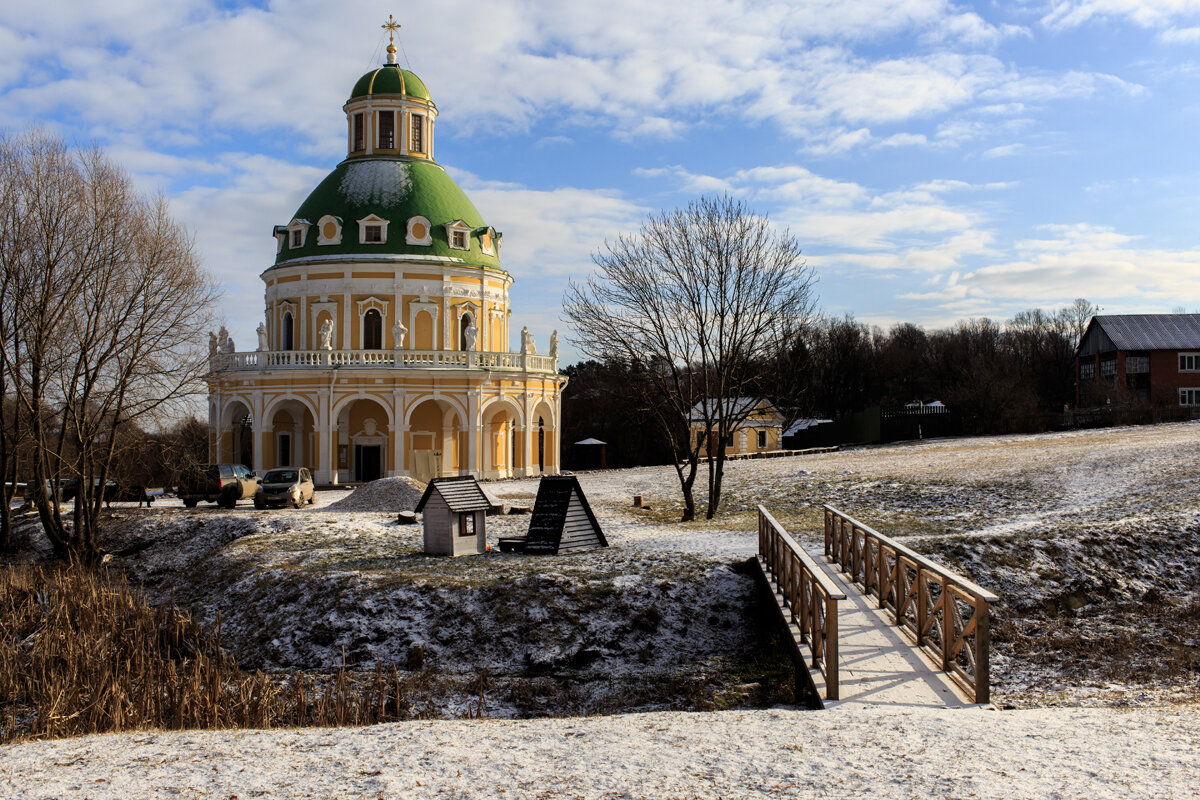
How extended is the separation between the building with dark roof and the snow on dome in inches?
→ 1699

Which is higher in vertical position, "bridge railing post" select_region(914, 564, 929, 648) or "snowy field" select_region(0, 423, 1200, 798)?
"bridge railing post" select_region(914, 564, 929, 648)

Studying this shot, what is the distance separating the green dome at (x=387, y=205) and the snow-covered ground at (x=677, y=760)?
3966cm

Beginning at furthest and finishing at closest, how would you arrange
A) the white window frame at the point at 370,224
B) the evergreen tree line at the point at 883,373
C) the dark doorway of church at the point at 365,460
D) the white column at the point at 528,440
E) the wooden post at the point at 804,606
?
the evergreen tree line at the point at 883,373 → the white window frame at the point at 370,224 → the white column at the point at 528,440 → the dark doorway of church at the point at 365,460 → the wooden post at the point at 804,606

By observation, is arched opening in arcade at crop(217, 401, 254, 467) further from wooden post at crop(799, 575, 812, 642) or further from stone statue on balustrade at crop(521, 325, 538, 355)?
wooden post at crop(799, 575, 812, 642)

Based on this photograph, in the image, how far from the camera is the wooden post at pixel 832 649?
30.7 ft

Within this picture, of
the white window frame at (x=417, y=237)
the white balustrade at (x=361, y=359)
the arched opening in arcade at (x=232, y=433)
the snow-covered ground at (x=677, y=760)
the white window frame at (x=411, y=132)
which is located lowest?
the snow-covered ground at (x=677, y=760)

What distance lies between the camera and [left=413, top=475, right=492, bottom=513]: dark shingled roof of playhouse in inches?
774

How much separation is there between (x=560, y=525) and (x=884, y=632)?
8897mm

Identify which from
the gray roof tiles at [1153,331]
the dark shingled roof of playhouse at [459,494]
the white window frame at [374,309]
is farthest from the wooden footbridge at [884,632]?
the gray roof tiles at [1153,331]

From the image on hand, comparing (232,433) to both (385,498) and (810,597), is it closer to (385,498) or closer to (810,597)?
(385,498)

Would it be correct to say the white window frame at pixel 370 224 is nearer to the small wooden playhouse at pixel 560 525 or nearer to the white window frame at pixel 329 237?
the white window frame at pixel 329 237

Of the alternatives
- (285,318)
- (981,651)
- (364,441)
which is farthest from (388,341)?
(981,651)

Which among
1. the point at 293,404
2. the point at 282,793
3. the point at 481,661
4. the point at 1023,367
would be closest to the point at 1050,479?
the point at 481,661

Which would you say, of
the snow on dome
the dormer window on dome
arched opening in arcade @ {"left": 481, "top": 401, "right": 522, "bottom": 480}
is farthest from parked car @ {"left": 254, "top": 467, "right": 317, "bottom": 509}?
the snow on dome
